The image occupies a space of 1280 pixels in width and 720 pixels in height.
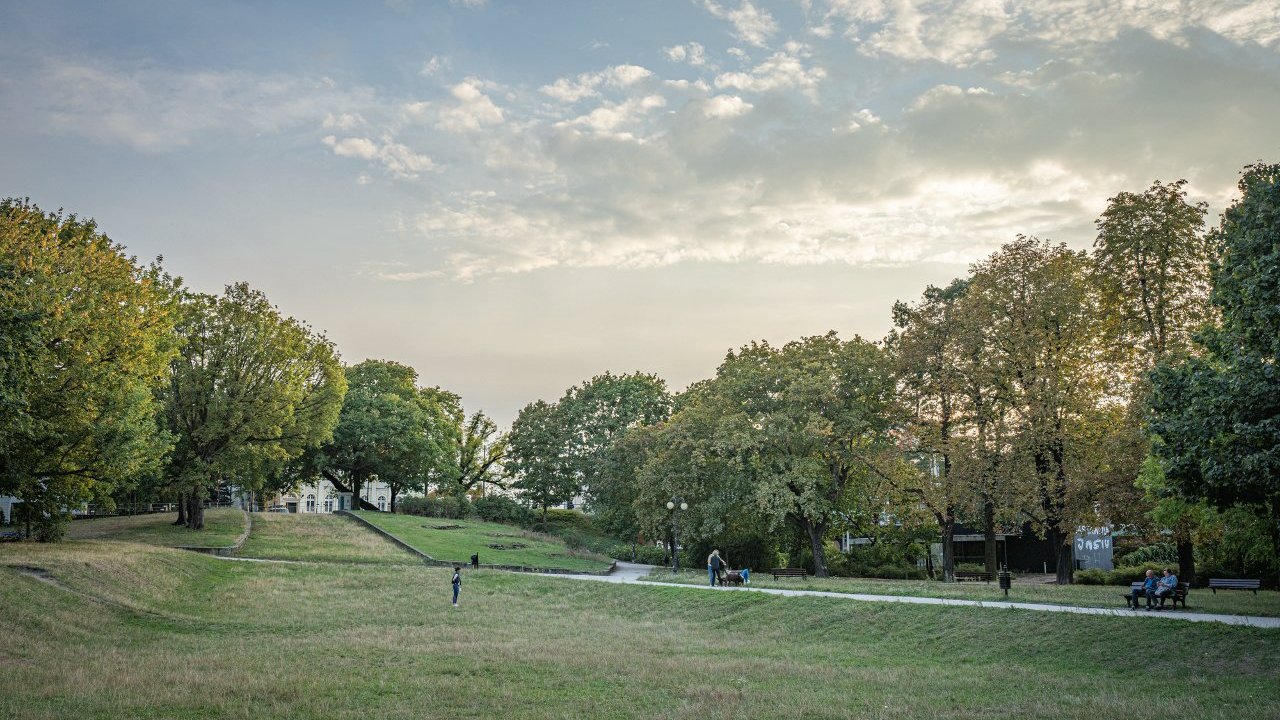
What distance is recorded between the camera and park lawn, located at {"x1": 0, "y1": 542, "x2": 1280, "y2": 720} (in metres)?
14.3

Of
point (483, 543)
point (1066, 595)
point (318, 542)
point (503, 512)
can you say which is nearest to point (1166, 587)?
point (1066, 595)

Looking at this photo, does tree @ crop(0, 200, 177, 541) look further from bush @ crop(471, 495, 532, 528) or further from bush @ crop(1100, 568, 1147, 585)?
bush @ crop(1100, 568, 1147, 585)

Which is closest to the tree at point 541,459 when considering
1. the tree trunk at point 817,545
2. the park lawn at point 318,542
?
the park lawn at point 318,542

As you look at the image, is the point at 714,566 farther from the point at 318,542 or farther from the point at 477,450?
the point at 477,450

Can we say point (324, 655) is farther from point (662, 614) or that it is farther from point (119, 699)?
point (662, 614)

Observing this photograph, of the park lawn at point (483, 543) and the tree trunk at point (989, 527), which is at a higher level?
the tree trunk at point (989, 527)

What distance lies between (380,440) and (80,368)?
37855 millimetres

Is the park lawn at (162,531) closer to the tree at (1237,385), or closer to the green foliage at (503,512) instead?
the green foliage at (503,512)

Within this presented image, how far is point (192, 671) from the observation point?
17609 mm

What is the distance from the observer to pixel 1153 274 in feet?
113

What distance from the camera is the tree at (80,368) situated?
95.5ft

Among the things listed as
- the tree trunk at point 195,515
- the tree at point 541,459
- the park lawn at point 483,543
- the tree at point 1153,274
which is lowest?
the park lawn at point 483,543

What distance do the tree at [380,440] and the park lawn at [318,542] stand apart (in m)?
7.94

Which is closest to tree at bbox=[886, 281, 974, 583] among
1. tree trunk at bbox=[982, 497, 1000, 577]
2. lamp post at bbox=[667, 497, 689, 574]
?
tree trunk at bbox=[982, 497, 1000, 577]
